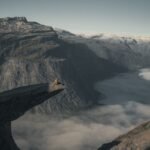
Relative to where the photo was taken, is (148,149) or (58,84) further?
(148,149)

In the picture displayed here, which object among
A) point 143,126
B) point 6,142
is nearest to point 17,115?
point 6,142

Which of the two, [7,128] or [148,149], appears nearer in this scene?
[7,128]

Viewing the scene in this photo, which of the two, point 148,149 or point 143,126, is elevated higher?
point 148,149

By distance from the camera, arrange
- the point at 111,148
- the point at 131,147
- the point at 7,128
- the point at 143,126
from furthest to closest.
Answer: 1. the point at 143,126
2. the point at 131,147
3. the point at 111,148
4. the point at 7,128

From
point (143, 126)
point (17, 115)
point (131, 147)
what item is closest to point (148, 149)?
point (131, 147)

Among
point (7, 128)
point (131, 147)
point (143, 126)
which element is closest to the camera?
point (7, 128)

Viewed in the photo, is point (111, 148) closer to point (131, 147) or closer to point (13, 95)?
point (131, 147)

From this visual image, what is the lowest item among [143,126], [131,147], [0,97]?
[143,126]

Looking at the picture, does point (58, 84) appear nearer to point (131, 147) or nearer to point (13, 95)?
point (13, 95)

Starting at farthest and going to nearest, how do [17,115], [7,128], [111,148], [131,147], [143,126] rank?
[143,126], [131,147], [111,148], [7,128], [17,115]
